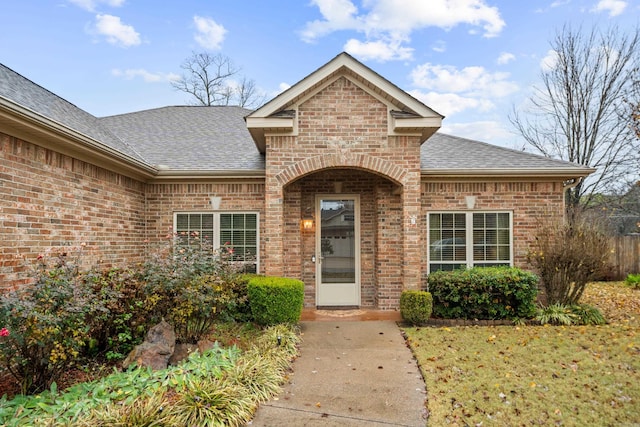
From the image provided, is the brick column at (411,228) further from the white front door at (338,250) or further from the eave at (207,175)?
the eave at (207,175)

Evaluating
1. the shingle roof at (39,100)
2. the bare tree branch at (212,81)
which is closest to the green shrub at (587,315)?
the shingle roof at (39,100)

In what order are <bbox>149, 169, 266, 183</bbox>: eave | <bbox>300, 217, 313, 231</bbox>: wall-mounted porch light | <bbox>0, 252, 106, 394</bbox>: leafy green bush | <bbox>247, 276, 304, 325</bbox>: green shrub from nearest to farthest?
<bbox>0, 252, 106, 394</bbox>: leafy green bush
<bbox>247, 276, 304, 325</bbox>: green shrub
<bbox>149, 169, 266, 183</bbox>: eave
<bbox>300, 217, 313, 231</bbox>: wall-mounted porch light

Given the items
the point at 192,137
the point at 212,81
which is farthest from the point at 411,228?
the point at 212,81

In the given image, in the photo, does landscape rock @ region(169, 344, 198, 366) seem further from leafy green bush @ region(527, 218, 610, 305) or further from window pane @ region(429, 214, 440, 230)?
leafy green bush @ region(527, 218, 610, 305)

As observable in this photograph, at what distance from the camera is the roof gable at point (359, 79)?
7.43 m

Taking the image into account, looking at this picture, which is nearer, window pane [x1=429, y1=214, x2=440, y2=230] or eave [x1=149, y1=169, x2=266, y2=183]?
eave [x1=149, y1=169, x2=266, y2=183]

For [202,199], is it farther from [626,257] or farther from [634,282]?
[626,257]

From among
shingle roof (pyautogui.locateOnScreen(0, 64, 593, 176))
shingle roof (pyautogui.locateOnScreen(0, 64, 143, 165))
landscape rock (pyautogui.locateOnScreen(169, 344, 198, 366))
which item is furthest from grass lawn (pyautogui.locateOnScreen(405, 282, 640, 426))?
shingle roof (pyautogui.locateOnScreen(0, 64, 143, 165))

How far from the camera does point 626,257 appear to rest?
45.0 ft

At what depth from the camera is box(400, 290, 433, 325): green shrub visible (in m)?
7.18

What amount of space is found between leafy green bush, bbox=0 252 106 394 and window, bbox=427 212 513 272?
676 cm

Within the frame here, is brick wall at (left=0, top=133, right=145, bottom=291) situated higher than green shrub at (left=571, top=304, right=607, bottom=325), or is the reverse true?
brick wall at (left=0, top=133, right=145, bottom=291)

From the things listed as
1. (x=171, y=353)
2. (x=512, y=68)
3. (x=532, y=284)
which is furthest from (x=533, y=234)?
(x=512, y=68)

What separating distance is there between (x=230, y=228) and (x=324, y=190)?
92.4 inches
